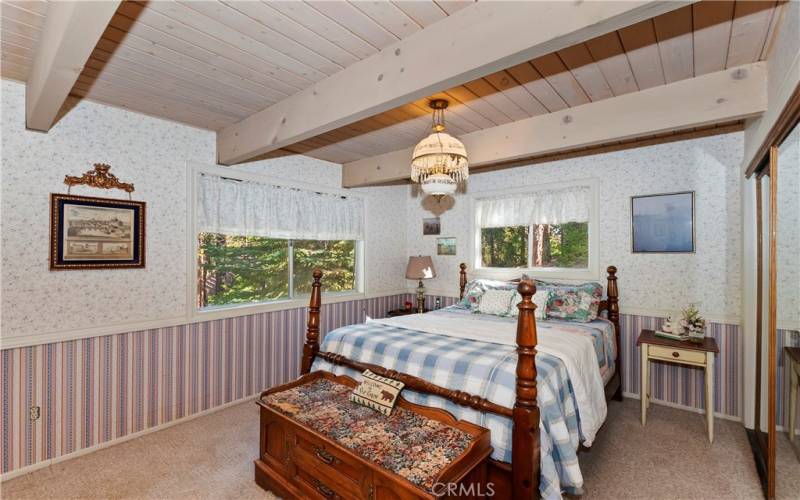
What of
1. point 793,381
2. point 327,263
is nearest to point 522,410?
point 793,381

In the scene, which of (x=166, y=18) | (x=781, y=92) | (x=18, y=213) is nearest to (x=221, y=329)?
(x=18, y=213)

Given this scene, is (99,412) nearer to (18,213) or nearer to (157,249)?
(157,249)

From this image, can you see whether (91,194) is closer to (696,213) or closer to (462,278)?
(462,278)

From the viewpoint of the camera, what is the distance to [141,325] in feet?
9.27

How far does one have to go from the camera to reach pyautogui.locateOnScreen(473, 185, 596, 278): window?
382 cm

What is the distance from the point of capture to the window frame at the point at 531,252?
12.2 feet

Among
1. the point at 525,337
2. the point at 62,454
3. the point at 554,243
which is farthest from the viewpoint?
the point at 554,243

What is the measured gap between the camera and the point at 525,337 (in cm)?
183

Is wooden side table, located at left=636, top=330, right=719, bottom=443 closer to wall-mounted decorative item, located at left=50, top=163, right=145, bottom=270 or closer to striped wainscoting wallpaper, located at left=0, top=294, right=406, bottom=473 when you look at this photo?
striped wainscoting wallpaper, located at left=0, top=294, right=406, bottom=473

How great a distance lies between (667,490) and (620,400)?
4.42ft

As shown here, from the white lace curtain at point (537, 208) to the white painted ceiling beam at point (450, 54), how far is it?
261cm

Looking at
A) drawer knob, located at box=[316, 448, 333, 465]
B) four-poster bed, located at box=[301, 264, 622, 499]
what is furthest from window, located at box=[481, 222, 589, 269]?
drawer knob, located at box=[316, 448, 333, 465]

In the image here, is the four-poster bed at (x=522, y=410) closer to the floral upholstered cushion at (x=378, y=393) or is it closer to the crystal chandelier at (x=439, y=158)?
the floral upholstered cushion at (x=378, y=393)

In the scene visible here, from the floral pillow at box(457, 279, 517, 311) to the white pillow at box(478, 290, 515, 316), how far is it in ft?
0.35
